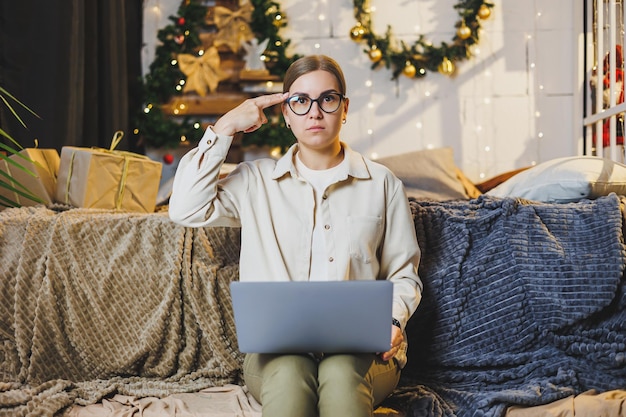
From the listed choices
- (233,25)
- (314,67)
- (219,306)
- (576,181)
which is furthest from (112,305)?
(233,25)

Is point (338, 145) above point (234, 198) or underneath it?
above

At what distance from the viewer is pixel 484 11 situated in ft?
11.1

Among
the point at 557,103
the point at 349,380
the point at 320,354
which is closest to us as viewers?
the point at 349,380

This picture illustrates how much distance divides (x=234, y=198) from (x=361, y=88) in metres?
2.05

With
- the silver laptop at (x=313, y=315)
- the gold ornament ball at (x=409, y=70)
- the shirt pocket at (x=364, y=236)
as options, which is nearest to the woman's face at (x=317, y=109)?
the shirt pocket at (x=364, y=236)

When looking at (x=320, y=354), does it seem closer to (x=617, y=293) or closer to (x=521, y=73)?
(x=617, y=293)

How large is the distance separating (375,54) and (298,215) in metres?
2.06

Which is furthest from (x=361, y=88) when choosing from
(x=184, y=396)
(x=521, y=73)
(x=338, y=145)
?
(x=184, y=396)

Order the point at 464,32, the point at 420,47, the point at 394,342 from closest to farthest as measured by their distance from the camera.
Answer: the point at 394,342
the point at 464,32
the point at 420,47

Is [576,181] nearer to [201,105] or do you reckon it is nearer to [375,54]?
[375,54]

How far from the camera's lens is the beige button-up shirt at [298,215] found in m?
1.53

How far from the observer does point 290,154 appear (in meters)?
1.62

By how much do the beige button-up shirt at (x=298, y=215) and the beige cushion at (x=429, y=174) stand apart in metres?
1.24

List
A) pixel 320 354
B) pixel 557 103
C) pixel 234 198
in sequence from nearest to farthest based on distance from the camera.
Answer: pixel 320 354
pixel 234 198
pixel 557 103
